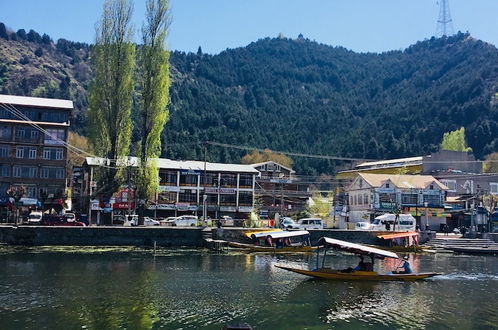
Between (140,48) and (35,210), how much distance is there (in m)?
29.2

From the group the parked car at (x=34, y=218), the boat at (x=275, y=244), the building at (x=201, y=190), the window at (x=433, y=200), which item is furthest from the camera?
the building at (x=201, y=190)

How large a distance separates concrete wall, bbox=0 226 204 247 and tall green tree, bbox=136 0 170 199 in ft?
23.2

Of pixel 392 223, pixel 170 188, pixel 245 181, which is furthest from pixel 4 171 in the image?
pixel 392 223

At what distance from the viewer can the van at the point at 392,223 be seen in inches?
2723

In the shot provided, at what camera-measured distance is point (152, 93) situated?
211ft

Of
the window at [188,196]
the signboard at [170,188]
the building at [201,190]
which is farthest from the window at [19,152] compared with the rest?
the window at [188,196]

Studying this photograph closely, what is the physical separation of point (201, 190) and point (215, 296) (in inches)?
2215

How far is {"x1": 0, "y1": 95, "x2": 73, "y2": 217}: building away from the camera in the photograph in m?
71.1

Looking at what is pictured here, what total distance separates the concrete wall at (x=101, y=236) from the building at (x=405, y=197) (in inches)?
1419

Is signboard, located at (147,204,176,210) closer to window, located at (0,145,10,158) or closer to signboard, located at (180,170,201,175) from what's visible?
signboard, located at (180,170,201,175)

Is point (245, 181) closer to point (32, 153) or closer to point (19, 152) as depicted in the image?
point (32, 153)

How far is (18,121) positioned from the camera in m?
71.8

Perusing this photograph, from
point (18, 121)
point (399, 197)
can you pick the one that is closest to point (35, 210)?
point (18, 121)

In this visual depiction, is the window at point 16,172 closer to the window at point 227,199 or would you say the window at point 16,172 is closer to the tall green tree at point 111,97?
the tall green tree at point 111,97
